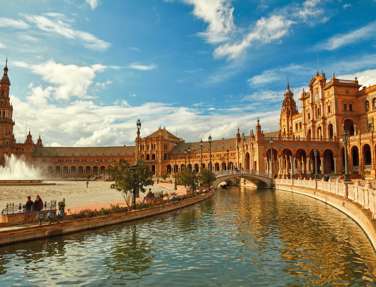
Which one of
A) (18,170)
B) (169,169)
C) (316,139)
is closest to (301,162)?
(316,139)

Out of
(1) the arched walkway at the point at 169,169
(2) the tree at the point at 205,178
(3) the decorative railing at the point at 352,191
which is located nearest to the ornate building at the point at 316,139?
(2) the tree at the point at 205,178

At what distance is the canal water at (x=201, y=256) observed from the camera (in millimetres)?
14984

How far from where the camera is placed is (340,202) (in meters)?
33.2

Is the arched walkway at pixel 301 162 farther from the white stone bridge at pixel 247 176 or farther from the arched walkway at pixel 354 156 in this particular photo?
the white stone bridge at pixel 247 176

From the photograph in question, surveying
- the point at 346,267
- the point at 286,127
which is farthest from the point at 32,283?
the point at 286,127

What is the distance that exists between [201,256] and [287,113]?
9228 centimetres

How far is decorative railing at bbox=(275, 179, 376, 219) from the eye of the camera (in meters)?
22.0

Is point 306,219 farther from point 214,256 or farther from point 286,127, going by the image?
point 286,127

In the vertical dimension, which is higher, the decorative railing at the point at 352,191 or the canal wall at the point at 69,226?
the decorative railing at the point at 352,191

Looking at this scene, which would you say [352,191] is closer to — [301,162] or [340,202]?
[340,202]

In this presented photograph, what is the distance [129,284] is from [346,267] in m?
10.1

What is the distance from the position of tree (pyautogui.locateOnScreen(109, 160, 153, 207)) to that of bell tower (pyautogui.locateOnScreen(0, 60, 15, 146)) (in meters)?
119

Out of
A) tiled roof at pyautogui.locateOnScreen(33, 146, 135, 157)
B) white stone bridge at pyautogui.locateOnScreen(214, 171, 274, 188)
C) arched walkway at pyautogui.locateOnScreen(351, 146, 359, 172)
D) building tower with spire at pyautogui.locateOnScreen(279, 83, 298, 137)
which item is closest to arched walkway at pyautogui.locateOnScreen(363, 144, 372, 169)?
arched walkway at pyautogui.locateOnScreen(351, 146, 359, 172)

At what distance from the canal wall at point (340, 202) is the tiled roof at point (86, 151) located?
323 ft
